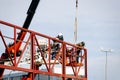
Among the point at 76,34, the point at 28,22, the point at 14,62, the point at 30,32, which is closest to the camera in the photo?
the point at 14,62

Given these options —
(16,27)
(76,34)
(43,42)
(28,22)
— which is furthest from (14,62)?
(76,34)

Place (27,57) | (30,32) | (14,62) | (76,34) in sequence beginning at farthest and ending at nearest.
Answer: (76,34)
(27,57)
(30,32)
(14,62)

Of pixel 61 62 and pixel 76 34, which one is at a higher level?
pixel 76 34

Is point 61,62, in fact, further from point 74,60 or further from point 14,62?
point 14,62

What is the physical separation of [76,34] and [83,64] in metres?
6.99

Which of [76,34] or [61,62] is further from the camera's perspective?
[76,34]

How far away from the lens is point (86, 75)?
128ft

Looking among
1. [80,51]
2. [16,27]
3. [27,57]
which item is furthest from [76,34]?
[16,27]

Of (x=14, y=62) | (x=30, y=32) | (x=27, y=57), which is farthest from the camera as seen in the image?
(x=27, y=57)

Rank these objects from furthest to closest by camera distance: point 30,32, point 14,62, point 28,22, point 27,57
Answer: point 27,57
point 28,22
point 30,32
point 14,62

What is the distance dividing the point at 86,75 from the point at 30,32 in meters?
10.4

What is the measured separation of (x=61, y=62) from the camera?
37.1 meters

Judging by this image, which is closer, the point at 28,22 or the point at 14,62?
the point at 14,62

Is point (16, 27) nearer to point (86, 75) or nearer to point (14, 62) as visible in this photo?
point (14, 62)
